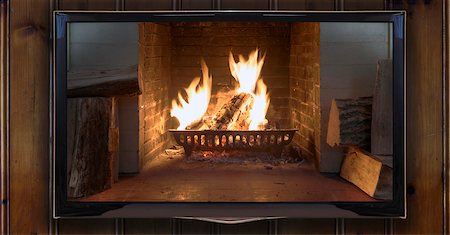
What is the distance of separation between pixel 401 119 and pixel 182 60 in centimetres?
94

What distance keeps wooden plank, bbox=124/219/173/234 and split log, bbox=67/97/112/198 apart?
0.15m

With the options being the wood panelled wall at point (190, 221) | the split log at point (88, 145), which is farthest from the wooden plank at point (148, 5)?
the split log at point (88, 145)

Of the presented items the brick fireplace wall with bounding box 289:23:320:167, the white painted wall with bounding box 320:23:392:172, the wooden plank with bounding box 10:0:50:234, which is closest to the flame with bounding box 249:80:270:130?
the brick fireplace wall with bounding box 289:23:320:167

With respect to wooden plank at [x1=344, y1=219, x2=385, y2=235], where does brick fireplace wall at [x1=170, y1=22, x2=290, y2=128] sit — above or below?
above

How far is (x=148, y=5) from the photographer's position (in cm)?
193

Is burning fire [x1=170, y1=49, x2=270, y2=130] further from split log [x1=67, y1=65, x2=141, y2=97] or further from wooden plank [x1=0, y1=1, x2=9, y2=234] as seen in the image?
wooden plank [x1=0, y1=1, x2=9, y2=234]

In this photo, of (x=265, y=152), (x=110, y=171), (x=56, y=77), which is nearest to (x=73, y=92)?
(x=56, y=77)

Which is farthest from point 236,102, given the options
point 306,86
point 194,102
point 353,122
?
point 353,122

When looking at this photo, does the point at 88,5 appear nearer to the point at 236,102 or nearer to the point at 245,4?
the point at 245,4

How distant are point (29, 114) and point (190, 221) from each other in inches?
23.5

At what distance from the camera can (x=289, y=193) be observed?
6.39 ft

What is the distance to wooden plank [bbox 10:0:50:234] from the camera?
1.94 m

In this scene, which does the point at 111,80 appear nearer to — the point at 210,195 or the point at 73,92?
the point at 73,92

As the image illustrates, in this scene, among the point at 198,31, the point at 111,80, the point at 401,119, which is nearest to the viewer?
the point at 401,119
